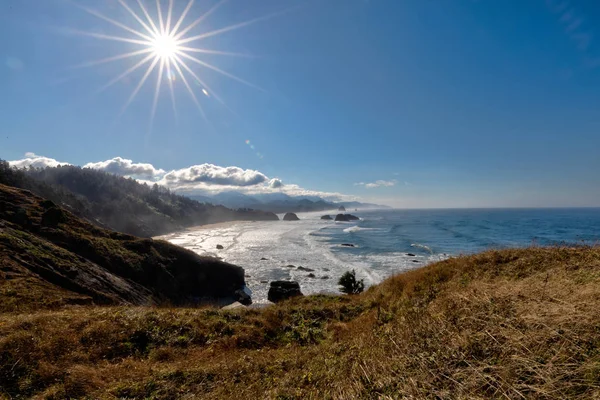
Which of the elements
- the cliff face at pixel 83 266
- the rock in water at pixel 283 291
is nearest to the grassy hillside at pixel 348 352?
the cliff face at pixel 83 266

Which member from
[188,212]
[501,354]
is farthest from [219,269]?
[188,212]

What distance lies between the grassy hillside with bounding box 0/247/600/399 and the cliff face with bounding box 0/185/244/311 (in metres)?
5.12

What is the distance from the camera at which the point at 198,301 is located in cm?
2877

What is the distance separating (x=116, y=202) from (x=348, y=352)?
14232cm

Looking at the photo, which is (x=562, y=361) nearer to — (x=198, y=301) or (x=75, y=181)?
(x=198, y=301)

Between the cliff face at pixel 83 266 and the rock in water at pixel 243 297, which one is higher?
the cliff face at pixel 83 266

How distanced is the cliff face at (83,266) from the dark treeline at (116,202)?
6438 centimetres

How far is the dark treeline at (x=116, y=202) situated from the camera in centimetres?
8823

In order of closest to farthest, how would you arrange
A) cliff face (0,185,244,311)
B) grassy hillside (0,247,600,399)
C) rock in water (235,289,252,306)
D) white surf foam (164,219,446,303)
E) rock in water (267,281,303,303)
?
1. grassy hillside (0,247,600,399)
2. cliff face (0,185,244,311)
3. rock in water (267,281,303,303)
4. rock in water (235,289,252,306)
5. white surf foam (164,219,446,303)

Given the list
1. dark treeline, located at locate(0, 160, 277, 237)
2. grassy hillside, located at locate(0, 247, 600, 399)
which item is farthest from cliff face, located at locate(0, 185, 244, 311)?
dark treeline, located at locate(0, 160, 277, 237)

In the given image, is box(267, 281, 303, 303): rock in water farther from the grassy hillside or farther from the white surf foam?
the grassy hillside

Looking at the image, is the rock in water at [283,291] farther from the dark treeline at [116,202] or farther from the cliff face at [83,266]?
the dark treeline at [116,202]

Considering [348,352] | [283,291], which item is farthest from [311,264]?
[348,352]

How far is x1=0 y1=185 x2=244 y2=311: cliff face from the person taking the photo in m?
11.7
